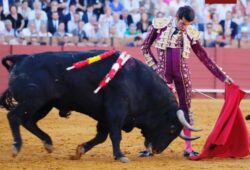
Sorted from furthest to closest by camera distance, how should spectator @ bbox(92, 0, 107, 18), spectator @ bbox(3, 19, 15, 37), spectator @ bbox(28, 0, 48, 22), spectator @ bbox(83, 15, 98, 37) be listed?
spectator @ bbox(92, 0, 107, 18)
spectator @ bbox(83, 15, 98, 37)
spectator @ bbox(28, 0, 48, 22)
spectator @ bbox(3, 19, 15, 37)

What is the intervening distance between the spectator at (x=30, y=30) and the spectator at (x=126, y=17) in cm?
165

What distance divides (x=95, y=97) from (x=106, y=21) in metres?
7.95

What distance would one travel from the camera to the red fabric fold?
7781 mm

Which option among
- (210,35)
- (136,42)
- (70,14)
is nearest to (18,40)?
(70,14)

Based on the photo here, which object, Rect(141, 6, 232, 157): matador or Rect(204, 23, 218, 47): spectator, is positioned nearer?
Rect(141, 6, 232, 157): matador

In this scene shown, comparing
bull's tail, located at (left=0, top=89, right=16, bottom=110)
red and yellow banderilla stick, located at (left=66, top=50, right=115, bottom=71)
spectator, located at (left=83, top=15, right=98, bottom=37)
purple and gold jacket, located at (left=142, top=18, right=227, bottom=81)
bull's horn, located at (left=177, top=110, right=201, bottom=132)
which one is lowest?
bull's horn, located at (left=177, top=110, right=201, bottom=132)

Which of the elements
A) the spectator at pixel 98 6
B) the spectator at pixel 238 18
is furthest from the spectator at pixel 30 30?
the spectator at pixel 238 18

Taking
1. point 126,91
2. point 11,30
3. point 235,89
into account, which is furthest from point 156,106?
point 11,30

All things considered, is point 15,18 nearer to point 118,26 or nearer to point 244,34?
point 118,26

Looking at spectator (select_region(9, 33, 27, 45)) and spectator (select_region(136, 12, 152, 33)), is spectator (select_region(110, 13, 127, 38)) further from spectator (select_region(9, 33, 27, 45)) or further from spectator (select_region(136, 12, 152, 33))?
spectator (select_region(9, 33, 27, 45))

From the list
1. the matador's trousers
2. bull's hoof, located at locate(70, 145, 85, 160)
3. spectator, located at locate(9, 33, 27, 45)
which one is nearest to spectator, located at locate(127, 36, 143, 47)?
spectator, located at locate(9, 33, 27, 45)

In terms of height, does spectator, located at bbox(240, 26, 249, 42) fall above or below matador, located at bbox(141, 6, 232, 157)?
below

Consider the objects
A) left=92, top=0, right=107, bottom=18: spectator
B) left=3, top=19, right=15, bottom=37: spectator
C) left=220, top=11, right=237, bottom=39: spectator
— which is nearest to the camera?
left=3, top=19, right=15, bottom=37: spectator

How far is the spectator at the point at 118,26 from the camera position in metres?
15.1
